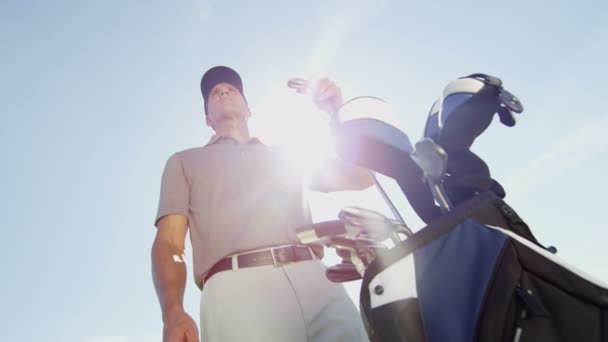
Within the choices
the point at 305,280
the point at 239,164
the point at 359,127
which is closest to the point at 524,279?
the point at 359,127

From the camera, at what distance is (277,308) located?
2.41m

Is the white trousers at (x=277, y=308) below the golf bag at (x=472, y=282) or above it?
above

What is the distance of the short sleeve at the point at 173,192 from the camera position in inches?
109

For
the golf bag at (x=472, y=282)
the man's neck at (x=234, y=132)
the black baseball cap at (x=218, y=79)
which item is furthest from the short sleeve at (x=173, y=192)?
the golf bag at (x=472, y=282)

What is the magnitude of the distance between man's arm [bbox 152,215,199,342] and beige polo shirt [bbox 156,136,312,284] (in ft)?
0.28

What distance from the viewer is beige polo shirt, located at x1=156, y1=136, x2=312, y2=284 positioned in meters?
2.68

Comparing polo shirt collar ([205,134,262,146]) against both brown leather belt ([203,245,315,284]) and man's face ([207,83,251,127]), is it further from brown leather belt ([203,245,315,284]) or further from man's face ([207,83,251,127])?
brown leather belt ([203,245,315,284])

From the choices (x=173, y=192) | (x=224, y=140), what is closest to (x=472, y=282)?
(x=173, y=192)

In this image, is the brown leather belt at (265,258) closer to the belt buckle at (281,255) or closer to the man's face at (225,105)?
the belt buckle at (281,255)

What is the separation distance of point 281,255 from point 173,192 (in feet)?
2.47

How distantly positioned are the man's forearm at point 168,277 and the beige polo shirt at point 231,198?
0.15 metres

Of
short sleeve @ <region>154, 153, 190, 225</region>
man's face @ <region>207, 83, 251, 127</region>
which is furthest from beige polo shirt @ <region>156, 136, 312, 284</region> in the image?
man's face @ <region>207, 83, 251, 127</region>

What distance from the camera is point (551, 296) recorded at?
1196mm

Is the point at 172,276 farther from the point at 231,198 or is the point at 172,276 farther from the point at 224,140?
the point at 224,140
